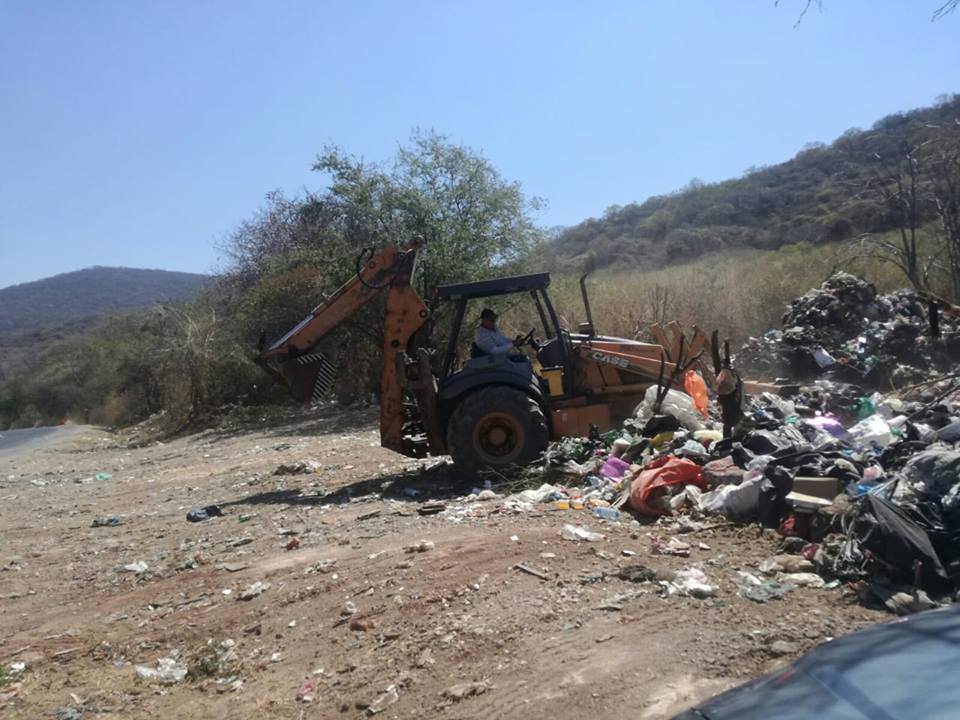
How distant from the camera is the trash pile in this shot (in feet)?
15.1

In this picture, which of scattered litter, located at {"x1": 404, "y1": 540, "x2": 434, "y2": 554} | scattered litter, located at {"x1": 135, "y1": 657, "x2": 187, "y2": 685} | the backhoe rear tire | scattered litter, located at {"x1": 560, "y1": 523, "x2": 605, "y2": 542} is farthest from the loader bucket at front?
scattered litter, located at {"x1": 135, "y1": 657, "x2": 187, "y2": 685}

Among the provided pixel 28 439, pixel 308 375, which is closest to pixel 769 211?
pixel 28 439

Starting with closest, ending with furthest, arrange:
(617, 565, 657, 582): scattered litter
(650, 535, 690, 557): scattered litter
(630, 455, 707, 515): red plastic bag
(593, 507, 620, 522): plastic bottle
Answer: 1. (617, 565, 657, 582): scattered litter
2. (650, 535, 690, 557): scattered litter
3. (593, 507, 620, 522): plastic bottle
4. (630, 455, 707, 515): red plastic bag

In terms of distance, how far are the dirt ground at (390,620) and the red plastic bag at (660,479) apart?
27 centimetres

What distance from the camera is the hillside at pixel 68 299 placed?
246 ft

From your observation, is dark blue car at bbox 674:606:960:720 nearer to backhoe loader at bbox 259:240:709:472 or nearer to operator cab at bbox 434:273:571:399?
→ backhoe loader at bbox 259:240:709:472

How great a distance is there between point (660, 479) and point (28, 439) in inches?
897

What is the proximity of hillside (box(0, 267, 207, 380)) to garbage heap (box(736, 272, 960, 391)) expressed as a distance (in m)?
66.3

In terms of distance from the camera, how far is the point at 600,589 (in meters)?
4.88

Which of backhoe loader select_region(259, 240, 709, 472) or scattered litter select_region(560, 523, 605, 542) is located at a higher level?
backhoe loader select_region(259, 240, 709, 472)

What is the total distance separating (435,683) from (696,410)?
541 centimetres

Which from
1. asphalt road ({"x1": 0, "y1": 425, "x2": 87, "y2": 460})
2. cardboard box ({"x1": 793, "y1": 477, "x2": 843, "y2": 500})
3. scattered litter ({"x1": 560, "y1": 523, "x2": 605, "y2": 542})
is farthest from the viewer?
asphalt road ({"x1": 0, "y1": 425, "x2": 87, "y2": 460})

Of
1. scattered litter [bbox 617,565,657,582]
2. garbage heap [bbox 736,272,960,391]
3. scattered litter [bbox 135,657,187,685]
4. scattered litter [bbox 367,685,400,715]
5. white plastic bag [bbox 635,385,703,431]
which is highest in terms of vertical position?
garbage heap [bbox 736,272,960,391]

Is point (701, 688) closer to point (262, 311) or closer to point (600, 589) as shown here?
point (600, 589)
